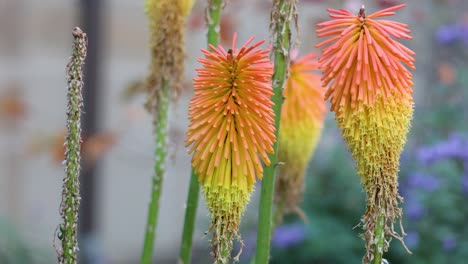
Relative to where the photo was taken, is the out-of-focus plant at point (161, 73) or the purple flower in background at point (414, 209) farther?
the purple flower in background at point (414, 209)

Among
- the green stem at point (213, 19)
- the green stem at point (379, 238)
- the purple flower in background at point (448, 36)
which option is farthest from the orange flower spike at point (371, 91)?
the purple flower in background at point (448, 36)

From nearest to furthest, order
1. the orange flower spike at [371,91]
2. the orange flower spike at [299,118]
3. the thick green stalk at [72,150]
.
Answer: the thick green stalk at [72,150] < the orange flower spike at [371,91] < the orange flower spike at [299,118]

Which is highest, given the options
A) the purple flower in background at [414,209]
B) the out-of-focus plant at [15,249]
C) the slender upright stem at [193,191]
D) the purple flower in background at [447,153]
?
the slender upright stem at [193,191]

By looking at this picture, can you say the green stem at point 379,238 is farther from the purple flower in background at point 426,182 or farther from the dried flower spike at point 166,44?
the purple flower in background at point 426,182

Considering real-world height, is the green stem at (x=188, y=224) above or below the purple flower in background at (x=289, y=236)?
above

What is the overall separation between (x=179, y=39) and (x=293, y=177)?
0.41 m

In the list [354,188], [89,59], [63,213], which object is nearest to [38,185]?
[89,59]

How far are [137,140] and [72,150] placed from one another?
487 cm

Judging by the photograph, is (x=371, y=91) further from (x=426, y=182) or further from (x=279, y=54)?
(x=426, y=182)

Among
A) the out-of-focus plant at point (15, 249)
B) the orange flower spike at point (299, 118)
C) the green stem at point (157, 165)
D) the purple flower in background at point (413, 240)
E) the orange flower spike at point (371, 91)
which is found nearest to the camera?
the orange flower spike at point (371, 91)

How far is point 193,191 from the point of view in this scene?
1.42 meters

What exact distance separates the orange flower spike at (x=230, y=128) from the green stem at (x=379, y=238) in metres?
0.19

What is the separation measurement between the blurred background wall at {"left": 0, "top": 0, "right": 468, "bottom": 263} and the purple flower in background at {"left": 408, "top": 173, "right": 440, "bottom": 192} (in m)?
0.01

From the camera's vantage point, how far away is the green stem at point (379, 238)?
3.91 ft
